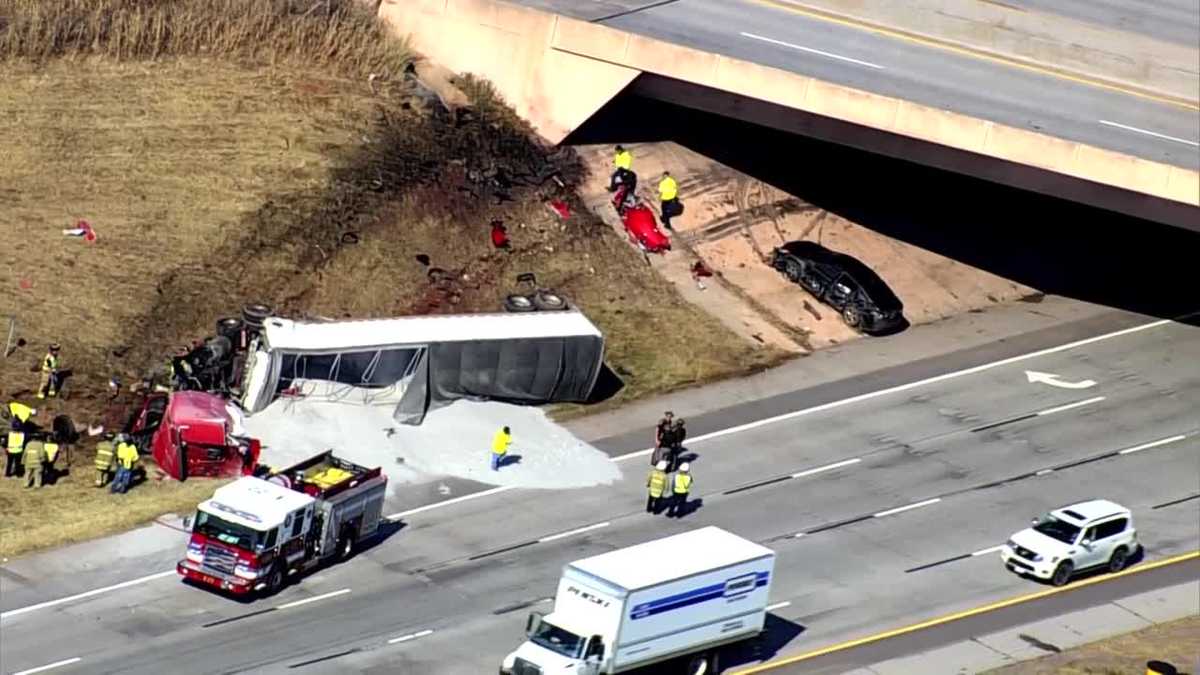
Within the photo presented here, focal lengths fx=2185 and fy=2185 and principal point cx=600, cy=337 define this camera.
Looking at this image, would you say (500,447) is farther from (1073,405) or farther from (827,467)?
(1073,405)

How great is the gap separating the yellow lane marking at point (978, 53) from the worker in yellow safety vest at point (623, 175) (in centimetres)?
664

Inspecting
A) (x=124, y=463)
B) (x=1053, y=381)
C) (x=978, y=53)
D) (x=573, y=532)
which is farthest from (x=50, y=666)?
(x=978, y=53)

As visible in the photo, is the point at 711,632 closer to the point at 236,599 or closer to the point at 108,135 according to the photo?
the point at 236,599

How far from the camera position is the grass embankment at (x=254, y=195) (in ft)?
193

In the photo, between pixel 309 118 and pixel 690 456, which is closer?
pixel 690 456

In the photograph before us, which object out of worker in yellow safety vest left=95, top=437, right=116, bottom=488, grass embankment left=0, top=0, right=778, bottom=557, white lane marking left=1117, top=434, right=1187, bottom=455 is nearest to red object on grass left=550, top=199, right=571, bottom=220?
grass embankment left=0, top=0, right=778, bottom=557

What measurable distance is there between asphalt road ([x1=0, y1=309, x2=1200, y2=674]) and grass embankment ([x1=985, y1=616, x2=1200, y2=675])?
3.12 metres

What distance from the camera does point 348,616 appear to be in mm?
46344

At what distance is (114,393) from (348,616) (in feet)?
39.3

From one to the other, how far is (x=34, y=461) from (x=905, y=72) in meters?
27.7

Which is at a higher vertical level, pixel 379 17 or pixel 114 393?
pixel 379 17

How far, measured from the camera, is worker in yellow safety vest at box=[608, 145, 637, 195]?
6675 centimetres

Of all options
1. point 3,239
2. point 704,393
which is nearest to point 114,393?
point 3,239

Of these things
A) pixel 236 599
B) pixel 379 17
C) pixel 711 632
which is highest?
pixel 379 17
